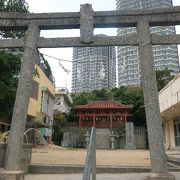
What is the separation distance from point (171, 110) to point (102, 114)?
12.8 metres

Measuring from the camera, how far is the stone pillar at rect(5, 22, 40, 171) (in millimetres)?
6352

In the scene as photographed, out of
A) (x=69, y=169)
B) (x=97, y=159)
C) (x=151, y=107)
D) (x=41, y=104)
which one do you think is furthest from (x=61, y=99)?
(x=151, y=107)

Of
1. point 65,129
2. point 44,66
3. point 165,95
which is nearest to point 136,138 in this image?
point 65,129

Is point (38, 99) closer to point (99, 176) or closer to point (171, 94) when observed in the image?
point (171, 94)

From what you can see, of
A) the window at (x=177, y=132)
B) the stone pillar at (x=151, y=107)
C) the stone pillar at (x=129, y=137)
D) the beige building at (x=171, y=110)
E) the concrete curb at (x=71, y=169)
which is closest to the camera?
the stone pillar at (x=151, y=107)

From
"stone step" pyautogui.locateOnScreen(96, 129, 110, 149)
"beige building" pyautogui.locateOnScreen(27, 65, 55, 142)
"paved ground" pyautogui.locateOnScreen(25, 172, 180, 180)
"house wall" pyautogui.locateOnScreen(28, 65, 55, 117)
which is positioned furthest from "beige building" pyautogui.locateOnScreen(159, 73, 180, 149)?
"paved ground" pyautogui.locateOnScreen(25, 172, 180, 180)

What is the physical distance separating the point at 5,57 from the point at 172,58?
4294 centimetres

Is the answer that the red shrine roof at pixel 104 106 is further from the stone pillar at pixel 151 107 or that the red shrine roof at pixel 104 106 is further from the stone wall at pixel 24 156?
the stone pillar at pixel 151 107

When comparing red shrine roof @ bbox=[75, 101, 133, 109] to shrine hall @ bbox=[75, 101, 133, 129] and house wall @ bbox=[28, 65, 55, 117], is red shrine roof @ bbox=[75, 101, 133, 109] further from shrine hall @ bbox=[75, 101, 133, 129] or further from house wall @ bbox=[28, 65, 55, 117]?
house wall @ bbox=[28, 65, 55, 117]

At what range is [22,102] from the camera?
6688 millimetres

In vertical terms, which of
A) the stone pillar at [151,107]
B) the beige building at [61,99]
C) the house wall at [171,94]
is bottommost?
the stone pillar at [151,107]

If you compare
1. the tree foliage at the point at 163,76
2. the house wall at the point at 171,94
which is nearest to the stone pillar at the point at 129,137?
the house wall at the point at 171,94

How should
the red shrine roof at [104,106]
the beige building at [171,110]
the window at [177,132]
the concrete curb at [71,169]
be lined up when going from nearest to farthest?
the concrete curb at [71,169]
the beige building at [171,110]
the window at [177,132]
the red shrine roof at [104,106]

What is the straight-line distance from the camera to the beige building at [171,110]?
1842 cm
